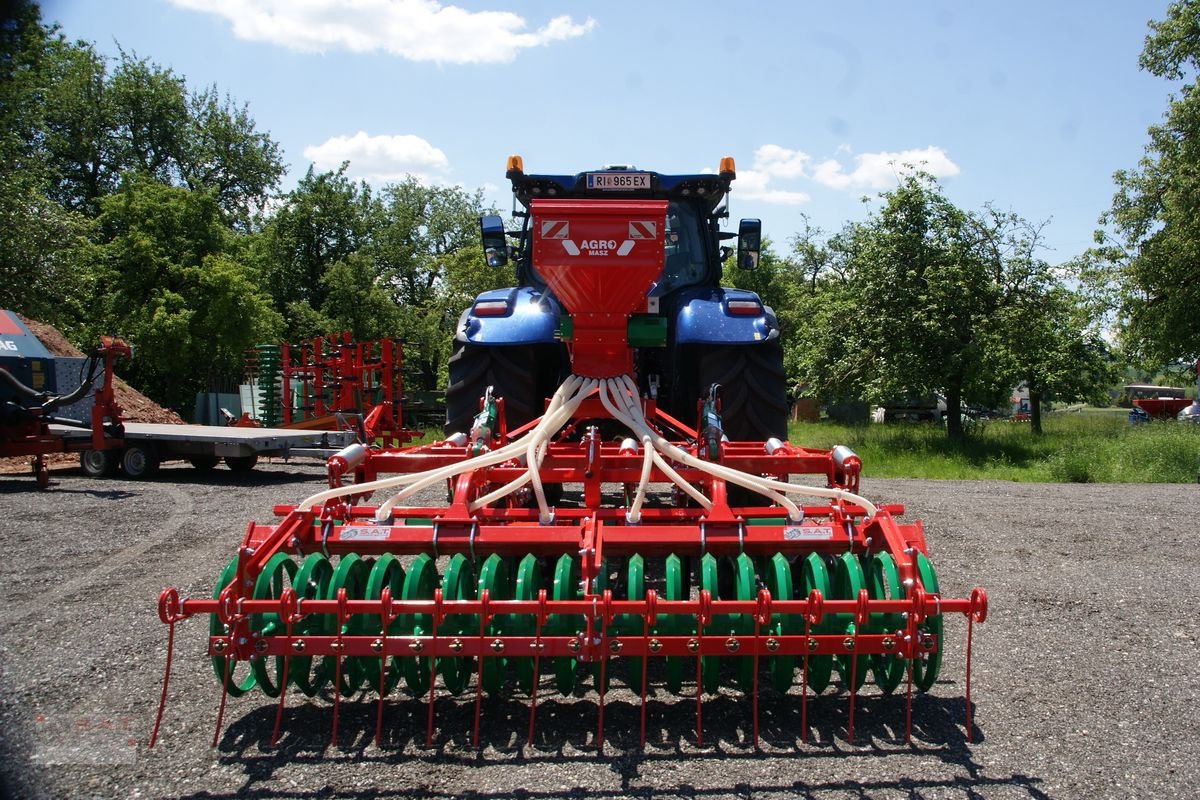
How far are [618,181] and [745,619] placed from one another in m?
3.30

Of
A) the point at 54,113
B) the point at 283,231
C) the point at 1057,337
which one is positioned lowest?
the point at 1057,337

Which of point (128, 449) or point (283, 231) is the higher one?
point (283, 231)

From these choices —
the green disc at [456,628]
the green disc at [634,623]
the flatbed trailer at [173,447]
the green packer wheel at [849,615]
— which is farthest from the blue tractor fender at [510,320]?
the flatbed trailer at [173,447]

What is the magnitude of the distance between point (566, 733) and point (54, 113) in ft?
103

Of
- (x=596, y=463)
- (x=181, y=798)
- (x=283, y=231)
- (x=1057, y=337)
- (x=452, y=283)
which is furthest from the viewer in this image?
(x=283, y=231)

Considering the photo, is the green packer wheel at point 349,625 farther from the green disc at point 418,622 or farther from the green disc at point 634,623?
the green disc at point 634,623

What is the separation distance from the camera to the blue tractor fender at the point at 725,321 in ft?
17.5

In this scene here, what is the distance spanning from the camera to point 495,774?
3006 millimetres

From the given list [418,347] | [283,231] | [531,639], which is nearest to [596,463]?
[531,639]

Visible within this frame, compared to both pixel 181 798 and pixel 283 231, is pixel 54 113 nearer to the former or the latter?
pixel 283 231

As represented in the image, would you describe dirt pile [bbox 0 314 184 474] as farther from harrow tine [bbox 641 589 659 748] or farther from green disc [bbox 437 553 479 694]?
harrow tine [bbox 641 589 659 748]

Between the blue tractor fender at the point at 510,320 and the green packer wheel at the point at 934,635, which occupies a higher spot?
the blue tractor fender at the point at 510,320

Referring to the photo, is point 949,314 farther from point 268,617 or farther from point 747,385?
point 268,617

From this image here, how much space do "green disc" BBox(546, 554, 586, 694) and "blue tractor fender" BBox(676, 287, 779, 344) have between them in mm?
2119
